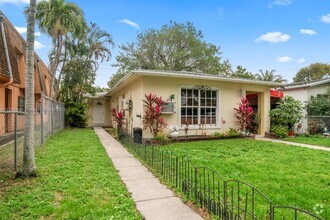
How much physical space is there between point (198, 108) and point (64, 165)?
672cm

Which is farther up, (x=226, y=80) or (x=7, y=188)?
(x=226, y=80)

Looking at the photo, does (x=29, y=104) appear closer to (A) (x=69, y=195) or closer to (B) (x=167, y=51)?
(A) (x=69, y=195)

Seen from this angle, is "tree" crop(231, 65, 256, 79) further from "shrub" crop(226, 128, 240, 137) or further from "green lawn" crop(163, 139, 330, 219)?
"green lawn" crop(163, 139, 330, 219)

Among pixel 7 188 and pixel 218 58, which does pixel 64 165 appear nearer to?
pixel 7 188

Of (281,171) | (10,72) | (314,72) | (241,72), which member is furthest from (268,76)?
(10,72)

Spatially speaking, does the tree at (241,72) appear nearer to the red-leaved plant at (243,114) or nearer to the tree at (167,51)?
the tree at (167,51)

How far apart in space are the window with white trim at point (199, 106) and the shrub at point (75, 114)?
10.4m

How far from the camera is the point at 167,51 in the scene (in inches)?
1049

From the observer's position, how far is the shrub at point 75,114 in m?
17.8

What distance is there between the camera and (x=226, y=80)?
11188 mm

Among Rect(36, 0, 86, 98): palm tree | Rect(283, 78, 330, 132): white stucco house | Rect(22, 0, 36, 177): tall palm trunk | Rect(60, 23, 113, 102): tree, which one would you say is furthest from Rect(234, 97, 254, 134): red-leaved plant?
Rect(60, 23, 113, 102): tree

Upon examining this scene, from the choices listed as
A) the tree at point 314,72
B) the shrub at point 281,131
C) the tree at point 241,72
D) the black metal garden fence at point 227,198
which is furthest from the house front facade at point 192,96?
the tree at point 314,72

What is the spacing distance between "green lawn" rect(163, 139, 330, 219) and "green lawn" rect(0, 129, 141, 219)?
91.8 inches

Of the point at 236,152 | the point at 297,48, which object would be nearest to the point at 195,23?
the point at 297,48
